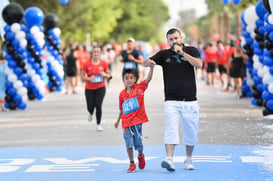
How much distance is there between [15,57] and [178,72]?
1283cm

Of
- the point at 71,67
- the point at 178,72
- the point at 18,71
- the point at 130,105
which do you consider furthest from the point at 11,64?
the point at 178,72

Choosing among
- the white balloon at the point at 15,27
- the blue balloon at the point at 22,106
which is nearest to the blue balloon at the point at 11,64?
the white balloon at the point at 15,27

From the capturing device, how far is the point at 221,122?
15.4 m

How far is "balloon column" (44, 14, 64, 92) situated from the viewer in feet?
90.9

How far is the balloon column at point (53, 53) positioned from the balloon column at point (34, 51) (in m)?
3.97

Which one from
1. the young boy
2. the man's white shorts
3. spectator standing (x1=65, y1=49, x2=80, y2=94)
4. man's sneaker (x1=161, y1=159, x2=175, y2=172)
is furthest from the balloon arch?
man's sneaker (x1=161, y1=159, x2=175, y2=172)

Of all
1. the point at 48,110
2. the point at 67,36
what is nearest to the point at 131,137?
the point at 48,110

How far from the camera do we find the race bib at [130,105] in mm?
9078

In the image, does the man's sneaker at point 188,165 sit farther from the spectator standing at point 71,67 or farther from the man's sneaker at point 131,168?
the spectator standing at point 71,67

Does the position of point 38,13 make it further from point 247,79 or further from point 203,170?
point 203,170

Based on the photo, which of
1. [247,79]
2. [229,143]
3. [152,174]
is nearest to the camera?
[152,174]

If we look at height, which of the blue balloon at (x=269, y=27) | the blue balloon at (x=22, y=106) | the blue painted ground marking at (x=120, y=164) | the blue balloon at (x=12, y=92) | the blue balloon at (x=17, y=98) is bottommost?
the blue painted ground marking at (x=120, y=164)

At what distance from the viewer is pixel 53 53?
28.0 m

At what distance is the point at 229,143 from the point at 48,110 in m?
8.98
